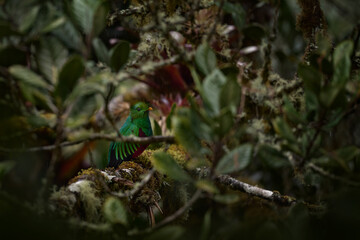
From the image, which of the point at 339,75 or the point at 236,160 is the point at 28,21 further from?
the point at 339,75

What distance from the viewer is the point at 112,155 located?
5.47 ft

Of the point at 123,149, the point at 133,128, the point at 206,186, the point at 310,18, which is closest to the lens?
the point at 206,186

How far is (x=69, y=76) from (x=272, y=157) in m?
0.33

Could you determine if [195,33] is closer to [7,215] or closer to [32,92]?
[32,92]

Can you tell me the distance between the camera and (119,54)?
1.86ft

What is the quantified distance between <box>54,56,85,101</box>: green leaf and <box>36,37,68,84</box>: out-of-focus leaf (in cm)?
4

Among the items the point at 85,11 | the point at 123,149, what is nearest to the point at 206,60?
the point at 85,11

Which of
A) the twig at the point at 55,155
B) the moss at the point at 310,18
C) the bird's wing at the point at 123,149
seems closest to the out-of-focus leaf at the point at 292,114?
the twig at the point at 55,155

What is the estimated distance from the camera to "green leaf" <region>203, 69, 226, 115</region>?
494mm

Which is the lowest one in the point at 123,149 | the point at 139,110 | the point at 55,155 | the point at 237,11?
the point at 123,149

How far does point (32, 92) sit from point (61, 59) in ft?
0.22

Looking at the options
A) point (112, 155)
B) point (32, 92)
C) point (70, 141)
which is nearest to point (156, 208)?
point (112, 155)

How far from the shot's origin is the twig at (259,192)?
3.21ft

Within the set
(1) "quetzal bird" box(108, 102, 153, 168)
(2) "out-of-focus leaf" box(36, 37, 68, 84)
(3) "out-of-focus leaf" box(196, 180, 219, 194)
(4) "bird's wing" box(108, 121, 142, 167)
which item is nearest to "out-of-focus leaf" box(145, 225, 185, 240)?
(3) "out-of-focus leaf" box(196, 180, 219, 194)
